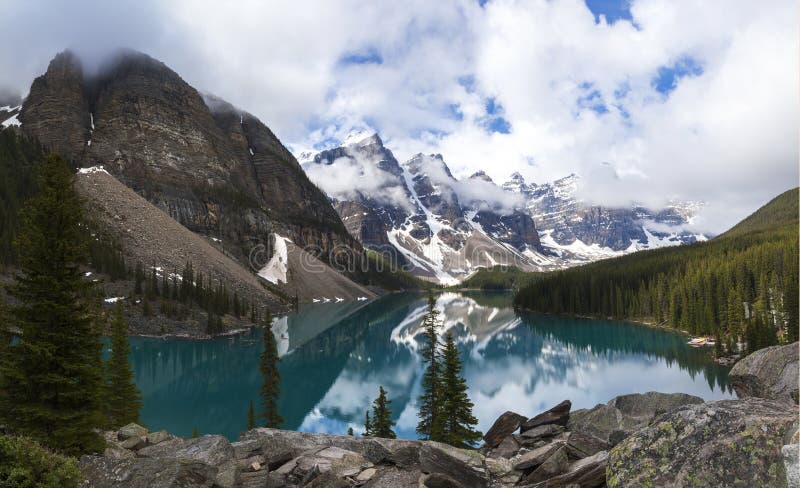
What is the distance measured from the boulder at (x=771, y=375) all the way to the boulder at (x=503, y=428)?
688cm

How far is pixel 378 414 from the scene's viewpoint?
83.0 feet

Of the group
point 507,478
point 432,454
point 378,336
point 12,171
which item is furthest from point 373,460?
point 12,171

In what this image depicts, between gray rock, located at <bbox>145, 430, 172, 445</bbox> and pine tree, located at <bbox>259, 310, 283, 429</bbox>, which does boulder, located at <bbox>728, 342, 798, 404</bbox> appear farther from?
pine tree, located at <bbox>259, 310, 283, 429</bbox>

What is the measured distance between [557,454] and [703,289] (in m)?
92.2

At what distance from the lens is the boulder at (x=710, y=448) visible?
480 cm

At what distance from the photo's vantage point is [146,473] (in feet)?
25.0

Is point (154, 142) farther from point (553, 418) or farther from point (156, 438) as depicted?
point (553, 418)

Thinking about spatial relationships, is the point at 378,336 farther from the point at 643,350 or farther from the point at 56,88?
the point at 56,88

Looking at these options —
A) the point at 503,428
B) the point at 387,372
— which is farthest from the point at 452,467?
the point at 387,372

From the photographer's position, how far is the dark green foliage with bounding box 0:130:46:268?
2948 inches

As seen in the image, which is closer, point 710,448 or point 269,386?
point 710,448

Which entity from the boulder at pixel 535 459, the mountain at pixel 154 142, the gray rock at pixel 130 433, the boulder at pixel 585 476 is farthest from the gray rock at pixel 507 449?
the mountain at pixel 154 142

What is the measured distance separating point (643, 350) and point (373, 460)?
71.0 m

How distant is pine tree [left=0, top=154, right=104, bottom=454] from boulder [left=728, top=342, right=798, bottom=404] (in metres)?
19.1
